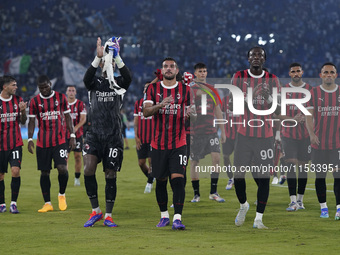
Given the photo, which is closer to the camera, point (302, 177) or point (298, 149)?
A: point (302, 177)

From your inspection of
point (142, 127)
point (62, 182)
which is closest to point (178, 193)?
point (62, 182)

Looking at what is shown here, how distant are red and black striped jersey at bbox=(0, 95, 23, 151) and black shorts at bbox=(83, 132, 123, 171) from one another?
1899 mm

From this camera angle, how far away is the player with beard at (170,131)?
702cm

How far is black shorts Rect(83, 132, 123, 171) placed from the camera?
23.9ft

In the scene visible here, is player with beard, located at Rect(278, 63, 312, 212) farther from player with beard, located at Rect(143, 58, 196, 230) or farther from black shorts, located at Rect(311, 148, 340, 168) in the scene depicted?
player with beard, located at Rect(143, 58, 196, 230)

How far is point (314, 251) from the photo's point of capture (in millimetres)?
5516

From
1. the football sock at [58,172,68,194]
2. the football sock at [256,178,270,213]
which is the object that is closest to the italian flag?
the football sock at [58,172,68,194]

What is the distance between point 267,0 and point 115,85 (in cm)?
A: 3432

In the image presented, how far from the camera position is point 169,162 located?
23.2ft

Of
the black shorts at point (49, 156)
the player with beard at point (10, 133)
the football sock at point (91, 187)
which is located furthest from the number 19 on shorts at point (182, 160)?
the player with beard at point (10, 133)

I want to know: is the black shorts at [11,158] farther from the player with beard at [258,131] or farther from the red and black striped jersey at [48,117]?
the player with beard at [258,131]

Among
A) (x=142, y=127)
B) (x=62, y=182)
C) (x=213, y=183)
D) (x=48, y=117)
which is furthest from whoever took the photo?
(x=142, y=127)

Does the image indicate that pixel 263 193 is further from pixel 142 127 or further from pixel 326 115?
pixel 142 127

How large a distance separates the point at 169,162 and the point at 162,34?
3333cm
